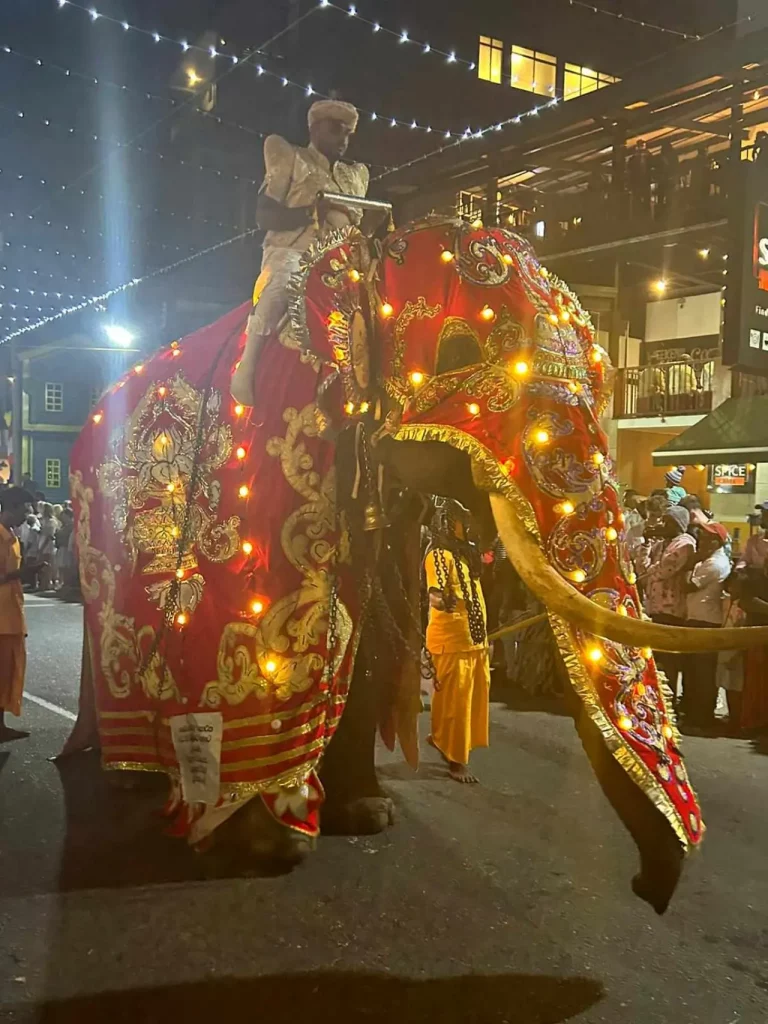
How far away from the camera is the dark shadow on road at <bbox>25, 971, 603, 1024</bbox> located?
2.73 m

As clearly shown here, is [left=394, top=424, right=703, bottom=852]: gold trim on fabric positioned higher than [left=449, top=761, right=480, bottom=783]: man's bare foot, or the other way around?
[left=394, top=424, right=703, bottom=852]: gold trim on fabric

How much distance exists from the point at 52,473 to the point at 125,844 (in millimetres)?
30989

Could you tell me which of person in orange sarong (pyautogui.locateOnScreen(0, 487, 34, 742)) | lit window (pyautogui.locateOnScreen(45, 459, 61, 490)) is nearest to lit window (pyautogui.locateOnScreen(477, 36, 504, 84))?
person in orange sarong (pyautogui.locateOnScreen(0, 487, 34, 742))

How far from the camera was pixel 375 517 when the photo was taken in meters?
3.57

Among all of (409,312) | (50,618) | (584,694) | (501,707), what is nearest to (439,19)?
(50,618)

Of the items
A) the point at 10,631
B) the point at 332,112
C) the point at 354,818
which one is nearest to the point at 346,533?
the point at 354,818

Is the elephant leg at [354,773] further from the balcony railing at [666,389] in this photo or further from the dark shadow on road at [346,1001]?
the balcony railing at [666,389]

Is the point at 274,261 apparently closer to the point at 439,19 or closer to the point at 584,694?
the point at 584,694

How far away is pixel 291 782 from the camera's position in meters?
3.62

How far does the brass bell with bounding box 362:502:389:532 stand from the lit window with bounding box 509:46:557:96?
19397mm

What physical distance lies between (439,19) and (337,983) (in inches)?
736

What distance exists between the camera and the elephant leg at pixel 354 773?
4.20m

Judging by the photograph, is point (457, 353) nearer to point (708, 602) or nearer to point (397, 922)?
point (397, 922)

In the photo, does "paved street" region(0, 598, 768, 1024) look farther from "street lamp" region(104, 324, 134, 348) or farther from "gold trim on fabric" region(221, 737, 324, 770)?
"street lamp" region(104, 324, 134, 348)
